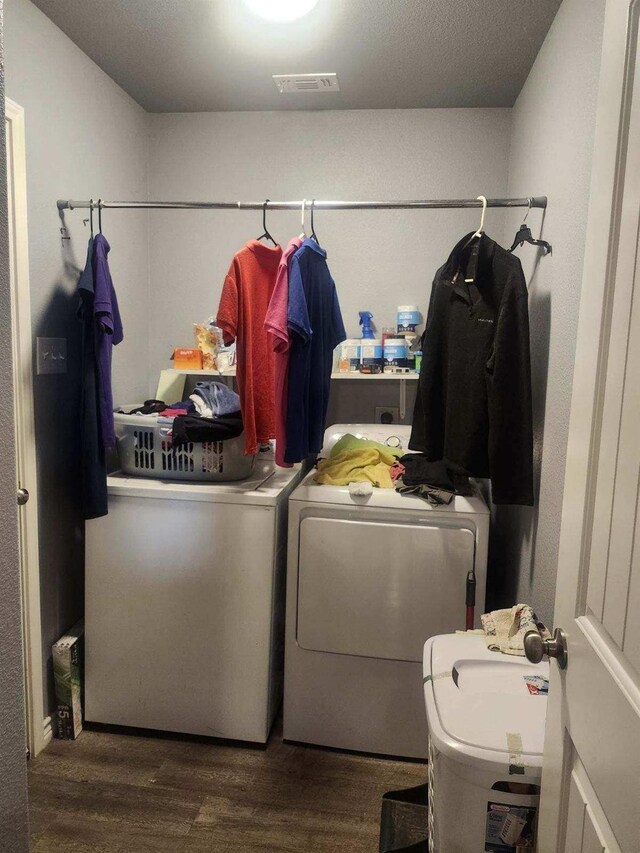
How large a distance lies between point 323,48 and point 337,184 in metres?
0.62

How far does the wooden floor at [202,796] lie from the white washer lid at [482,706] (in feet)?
2.22

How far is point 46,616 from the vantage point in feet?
6.73

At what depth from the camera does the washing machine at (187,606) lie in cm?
194

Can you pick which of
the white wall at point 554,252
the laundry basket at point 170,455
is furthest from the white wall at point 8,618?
the white wall at point 554,252

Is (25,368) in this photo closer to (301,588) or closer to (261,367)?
(261,367)

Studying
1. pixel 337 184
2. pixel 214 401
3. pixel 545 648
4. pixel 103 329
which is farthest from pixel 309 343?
pixel 545 648

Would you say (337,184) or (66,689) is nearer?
(66,689)

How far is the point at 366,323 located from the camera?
2.63 meters

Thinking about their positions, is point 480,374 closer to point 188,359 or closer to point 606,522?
point 606,522

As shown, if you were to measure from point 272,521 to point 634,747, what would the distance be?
1.38 m

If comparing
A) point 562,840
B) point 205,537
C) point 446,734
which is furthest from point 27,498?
point 562,840

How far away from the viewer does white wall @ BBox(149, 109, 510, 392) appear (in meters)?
2.55

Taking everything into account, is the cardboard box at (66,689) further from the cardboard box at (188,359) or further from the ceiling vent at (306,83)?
the ceiling vent at (306,83)

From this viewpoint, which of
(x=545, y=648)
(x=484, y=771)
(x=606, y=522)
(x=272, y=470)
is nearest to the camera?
(x=606, y=522)
